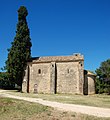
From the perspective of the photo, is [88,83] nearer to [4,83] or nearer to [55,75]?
[55,75]

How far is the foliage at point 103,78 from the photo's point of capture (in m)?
45.9

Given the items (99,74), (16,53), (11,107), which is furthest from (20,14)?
(11,107)

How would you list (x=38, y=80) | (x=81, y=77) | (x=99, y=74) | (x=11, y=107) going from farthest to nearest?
(x=99, y=74) → (x=38, y=80) → (x=81, y=77) → (x=11, y=107)

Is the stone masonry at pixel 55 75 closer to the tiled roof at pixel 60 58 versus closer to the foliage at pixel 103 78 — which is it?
the tiled roof at pixel 60 58

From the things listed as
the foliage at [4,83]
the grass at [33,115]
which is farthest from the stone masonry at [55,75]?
the grass at [33,115]

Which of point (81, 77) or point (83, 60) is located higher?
point (83, 60)

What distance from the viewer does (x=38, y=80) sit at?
141 ft

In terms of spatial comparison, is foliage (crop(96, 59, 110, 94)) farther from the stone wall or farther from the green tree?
the green tree

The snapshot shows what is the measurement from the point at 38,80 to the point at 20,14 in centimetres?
1581

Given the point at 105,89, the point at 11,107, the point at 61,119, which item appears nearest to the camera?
the point at 61,119

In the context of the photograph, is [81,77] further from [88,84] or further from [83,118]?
[83,118]

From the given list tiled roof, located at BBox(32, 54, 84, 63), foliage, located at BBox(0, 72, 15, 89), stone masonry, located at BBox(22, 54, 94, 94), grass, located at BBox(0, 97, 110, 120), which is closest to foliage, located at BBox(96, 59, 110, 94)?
stone masonry, located at BBox(22, 54, 94, 94)

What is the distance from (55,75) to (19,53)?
910 cm

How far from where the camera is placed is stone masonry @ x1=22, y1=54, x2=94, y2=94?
1585 inches
